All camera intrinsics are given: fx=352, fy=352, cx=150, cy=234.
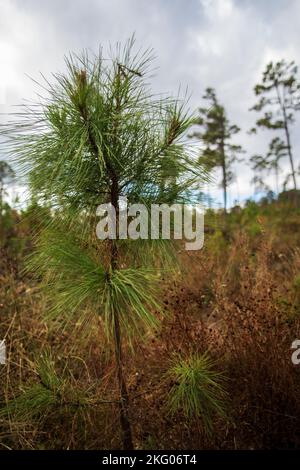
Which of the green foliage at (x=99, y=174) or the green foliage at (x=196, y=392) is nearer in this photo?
the green foliage at (x=99, y=174)

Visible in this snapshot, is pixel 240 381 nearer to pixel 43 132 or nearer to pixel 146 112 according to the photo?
pixel 146 112

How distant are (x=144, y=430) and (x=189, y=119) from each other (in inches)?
77.5

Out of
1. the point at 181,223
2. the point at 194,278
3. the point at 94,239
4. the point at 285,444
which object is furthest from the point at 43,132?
the point at 194,278

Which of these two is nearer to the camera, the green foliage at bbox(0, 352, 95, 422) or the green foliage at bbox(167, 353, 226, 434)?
the green foliage at bbox(0, 352, 95, 422)
